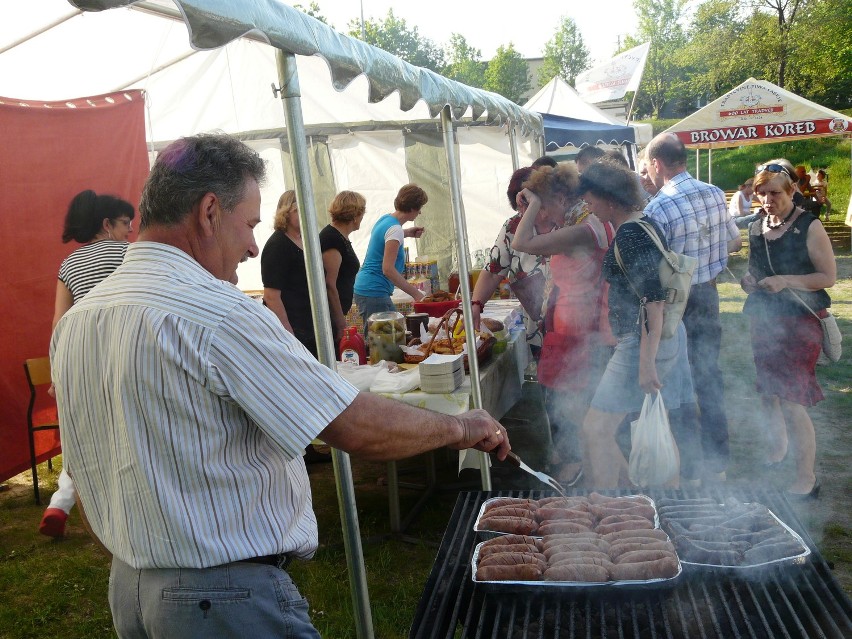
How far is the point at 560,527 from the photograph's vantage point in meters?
2.55

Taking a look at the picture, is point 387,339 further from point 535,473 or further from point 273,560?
point 273,560

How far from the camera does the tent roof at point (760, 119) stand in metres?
12.5

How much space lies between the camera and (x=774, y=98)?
41.2 feet

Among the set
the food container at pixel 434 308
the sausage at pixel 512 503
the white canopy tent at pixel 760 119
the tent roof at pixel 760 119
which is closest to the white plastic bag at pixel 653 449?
the sausage at pixel 512 503

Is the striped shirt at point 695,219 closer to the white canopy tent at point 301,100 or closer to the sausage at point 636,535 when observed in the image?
the white canopy tent at point 301,100

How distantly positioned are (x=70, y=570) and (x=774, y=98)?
1315 cm

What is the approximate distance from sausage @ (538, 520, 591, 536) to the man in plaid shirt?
2587 millimetres

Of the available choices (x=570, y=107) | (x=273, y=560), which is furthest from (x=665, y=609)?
(x=570, y=107)

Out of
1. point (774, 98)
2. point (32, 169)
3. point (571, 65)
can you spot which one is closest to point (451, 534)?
point (32, 169)

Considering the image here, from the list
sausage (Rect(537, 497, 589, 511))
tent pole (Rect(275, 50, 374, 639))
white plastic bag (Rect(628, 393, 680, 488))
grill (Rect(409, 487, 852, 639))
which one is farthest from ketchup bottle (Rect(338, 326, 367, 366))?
grill (Rect(409, 487, 852, 639))

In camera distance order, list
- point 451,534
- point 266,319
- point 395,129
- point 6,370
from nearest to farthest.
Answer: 1. point 266,319
2. point 451,534
3. point 6,370
4. point 395,129

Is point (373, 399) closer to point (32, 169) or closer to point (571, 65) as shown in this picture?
point (32, 169)

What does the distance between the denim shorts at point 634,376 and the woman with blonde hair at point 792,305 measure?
0.90 meters

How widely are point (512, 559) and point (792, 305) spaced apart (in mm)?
3094
